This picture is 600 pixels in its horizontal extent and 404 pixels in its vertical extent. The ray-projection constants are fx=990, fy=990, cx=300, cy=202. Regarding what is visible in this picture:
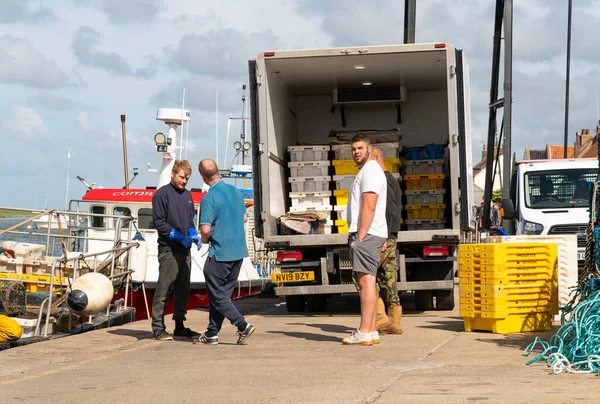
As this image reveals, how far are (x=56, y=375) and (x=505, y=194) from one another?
1191 cm

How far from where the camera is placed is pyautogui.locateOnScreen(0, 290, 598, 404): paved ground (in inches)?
254

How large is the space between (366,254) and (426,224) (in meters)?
5.31

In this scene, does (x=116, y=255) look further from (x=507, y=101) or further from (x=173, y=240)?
(x=507, y=101)

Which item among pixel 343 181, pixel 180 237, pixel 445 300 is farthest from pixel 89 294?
pixel 445 300

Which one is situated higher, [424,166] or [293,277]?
[424,166]

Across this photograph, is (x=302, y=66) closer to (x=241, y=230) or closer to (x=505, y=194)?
(x=241, y=230)

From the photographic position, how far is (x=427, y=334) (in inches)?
413

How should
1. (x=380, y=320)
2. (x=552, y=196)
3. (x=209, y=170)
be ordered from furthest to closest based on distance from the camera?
(x=552, y=196) < (x=380, y=320) < (x=209, y=170)

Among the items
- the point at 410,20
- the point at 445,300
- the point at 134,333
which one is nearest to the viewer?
→ the point at 134,333

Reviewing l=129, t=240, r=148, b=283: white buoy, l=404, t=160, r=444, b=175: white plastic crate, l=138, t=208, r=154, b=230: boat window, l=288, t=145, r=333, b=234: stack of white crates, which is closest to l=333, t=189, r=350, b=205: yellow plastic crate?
l=288, t=145, r=333, b=234: stack of white crates

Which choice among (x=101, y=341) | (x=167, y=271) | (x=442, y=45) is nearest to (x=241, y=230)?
(x=167, y=271)

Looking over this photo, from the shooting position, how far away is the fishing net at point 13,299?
1222 cm

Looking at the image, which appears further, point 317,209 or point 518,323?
point 317,209

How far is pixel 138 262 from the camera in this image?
14648 millimetres
